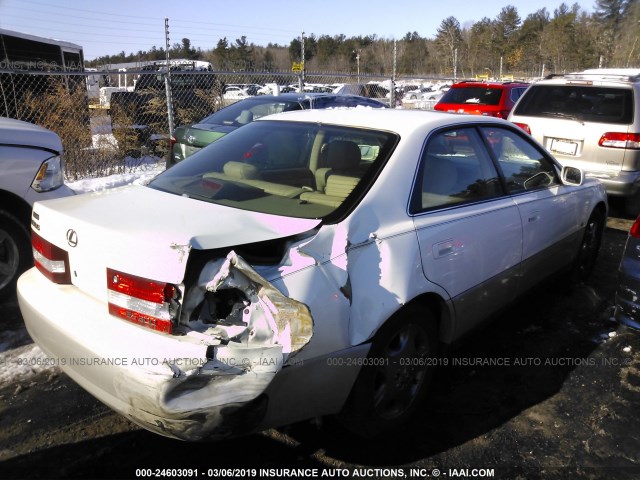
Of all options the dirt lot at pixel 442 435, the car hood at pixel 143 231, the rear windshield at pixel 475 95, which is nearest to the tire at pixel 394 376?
the dirt lot at pixel 442 435

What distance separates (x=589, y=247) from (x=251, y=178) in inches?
137

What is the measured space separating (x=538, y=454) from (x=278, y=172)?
6.56 ft

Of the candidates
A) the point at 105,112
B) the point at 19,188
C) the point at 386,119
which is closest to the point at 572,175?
the point at 386,119

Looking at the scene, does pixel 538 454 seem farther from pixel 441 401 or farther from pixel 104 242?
pixel 104 242

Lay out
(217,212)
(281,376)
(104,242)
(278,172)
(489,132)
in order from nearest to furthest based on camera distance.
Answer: (281,376) → (104,242) → (217,212) → (278,172) → (489,132)

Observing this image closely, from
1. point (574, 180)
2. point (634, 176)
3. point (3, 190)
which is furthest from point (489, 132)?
point (634, 176)

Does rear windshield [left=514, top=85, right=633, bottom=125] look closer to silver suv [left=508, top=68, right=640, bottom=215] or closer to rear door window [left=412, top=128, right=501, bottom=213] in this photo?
silver suv [left=508, top=68, right=640, bottom=215]

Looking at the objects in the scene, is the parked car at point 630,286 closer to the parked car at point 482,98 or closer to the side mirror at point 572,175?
the side mirror at point 572,175

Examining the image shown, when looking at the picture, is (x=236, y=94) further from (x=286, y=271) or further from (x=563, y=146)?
(x=286, y=271)

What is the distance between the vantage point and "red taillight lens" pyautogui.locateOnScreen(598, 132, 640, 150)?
6.59 metres

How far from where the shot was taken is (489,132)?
3537 millimetres

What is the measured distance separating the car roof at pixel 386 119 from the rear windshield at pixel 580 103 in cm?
423

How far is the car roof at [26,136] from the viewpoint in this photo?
13.3 feet

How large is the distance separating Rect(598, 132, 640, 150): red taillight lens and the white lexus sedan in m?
4.03
